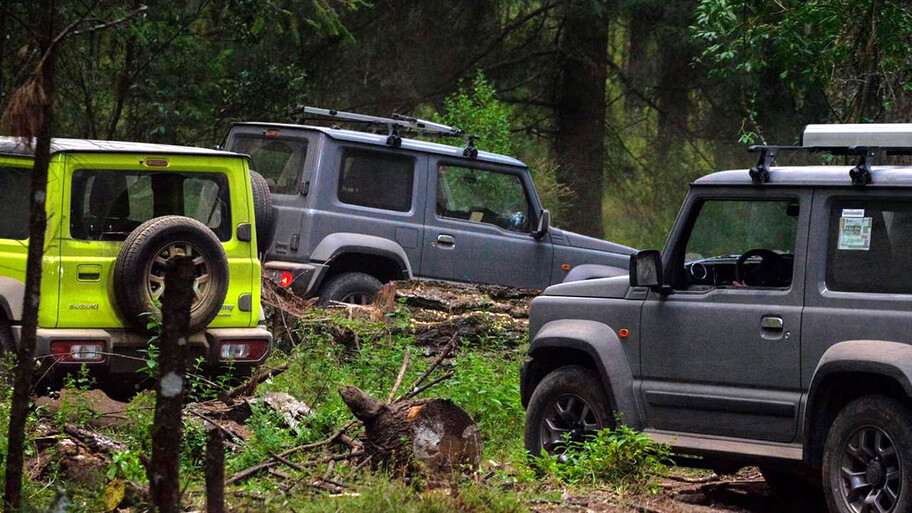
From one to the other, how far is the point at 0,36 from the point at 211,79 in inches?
504

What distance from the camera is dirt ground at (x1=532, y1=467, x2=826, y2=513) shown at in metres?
6.68

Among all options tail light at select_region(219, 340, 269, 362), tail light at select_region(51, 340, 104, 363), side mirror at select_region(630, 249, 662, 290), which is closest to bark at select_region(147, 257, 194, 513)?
side mirror at select_region(630, 249, 662, 290)

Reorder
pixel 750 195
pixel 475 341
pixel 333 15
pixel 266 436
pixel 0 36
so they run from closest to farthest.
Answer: pixel 0 36, pixel 750 195, pixel 266 436, pixel 475 341, pixel 333 15

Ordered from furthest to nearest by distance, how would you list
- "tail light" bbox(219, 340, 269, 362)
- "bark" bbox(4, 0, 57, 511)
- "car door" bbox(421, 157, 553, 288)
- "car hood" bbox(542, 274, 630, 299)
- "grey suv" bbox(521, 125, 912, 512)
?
"car door" bbox(421, 157, 553, 288) < "tail light" bbox(219, 340, 269, 362) < "car hood" bbox(542, 274, 630, 299) < "grey suv" bbox(521, 125, 912, 512) < "bark" bbox(4, 0, 57, 511)

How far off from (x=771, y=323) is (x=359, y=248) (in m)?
6.22

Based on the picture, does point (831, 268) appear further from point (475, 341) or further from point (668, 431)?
point (475, 341)

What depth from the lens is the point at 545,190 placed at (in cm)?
1991

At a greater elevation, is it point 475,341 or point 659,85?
point 659,85

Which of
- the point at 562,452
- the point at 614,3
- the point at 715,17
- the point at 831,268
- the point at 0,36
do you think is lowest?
the point at 562,452

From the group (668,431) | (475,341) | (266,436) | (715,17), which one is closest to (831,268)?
(668,431)

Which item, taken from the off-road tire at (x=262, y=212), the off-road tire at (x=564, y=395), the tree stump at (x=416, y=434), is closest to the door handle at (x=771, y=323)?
the off-road tire at (x=564, y=395)

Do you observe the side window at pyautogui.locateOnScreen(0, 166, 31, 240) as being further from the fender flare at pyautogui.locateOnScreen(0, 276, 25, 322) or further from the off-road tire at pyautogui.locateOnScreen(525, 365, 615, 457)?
the off-road tire at pyautogui.locateOnScreen(525, 365, 615, 457)

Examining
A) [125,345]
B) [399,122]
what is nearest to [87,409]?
[125,345]

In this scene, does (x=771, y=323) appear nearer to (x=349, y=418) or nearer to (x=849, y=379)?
(x=849, y=379)
